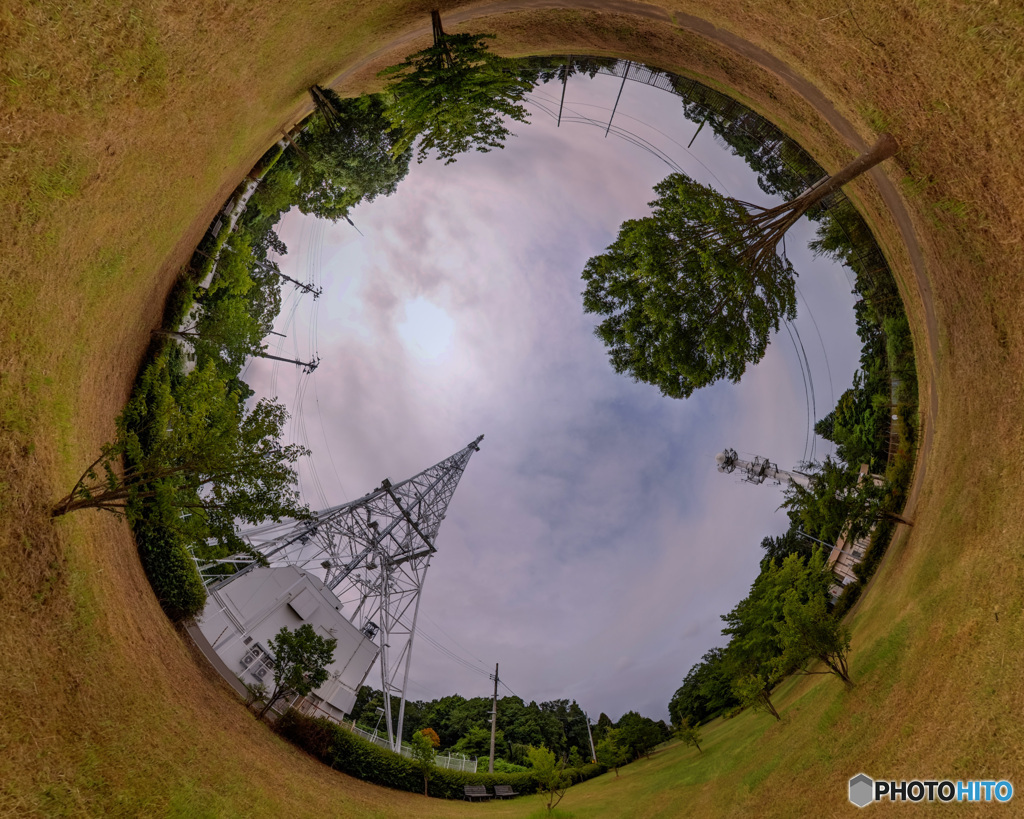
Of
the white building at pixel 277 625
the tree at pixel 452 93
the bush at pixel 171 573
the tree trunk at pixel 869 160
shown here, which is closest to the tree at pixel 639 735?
the white building at pixel 277 625

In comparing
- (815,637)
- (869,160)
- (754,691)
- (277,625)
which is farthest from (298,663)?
(869,160)

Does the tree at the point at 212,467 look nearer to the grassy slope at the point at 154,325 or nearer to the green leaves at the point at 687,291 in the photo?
the grassy slope at the point at 154,325

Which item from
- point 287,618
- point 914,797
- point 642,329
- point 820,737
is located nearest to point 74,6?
point 642,329

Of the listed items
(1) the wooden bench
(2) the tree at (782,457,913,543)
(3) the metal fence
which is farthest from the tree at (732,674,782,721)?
(3) the metal fence

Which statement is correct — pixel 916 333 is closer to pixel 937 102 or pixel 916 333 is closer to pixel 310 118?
pixel 937 102

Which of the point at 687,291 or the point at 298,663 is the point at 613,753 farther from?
the point at 687,291
